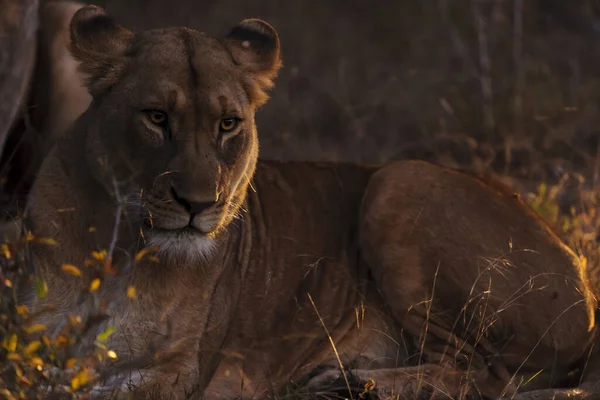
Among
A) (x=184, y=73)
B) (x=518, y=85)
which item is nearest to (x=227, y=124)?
(x=184, y=73)

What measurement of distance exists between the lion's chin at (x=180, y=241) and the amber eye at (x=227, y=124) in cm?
38

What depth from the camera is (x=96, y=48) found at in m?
3.83

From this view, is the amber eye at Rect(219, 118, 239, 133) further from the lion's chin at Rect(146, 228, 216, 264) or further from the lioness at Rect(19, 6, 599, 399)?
the lion's chin at Rect(146, 228, 216, 264)

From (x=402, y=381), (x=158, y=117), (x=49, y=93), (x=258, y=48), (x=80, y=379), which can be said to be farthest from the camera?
(x=49, y=93)

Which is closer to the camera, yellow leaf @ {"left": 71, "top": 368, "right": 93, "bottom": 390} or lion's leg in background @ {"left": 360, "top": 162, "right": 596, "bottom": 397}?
yellow leaf @ {"left": 71, "top": 368, "right": 93, "bottom": 390}

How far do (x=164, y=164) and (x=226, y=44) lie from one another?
730mm

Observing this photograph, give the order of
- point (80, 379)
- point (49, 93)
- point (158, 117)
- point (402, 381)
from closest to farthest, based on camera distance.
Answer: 1. point (80, 379)
2. point (158, 117)
3. point (402, 381)
4. point (49, 93)

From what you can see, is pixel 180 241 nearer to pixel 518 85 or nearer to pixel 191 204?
pixel 191 204

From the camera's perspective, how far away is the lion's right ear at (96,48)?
12.5 feet

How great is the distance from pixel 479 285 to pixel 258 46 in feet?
4.15

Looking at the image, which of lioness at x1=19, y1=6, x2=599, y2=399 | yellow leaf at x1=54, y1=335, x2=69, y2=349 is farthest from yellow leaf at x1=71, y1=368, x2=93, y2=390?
lioness at x1=19, y1=6, x2=599, y2=399

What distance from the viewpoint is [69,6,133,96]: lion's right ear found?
150 inches

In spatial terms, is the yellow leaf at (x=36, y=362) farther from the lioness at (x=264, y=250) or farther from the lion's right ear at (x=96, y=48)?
the lion's right ear at (x=96, y=48)

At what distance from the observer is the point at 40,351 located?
3561 millimetres
